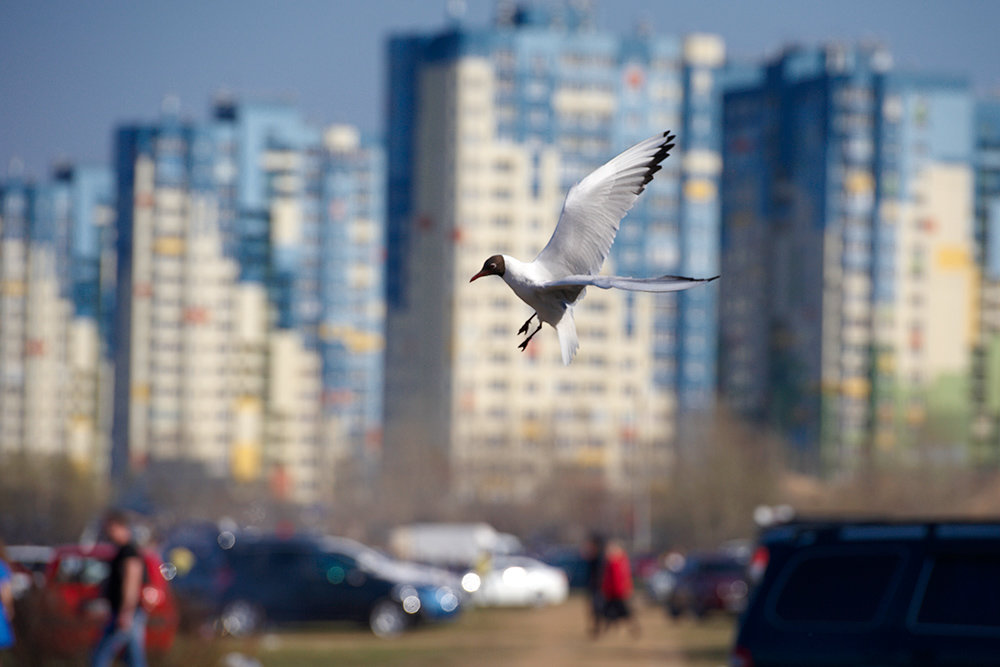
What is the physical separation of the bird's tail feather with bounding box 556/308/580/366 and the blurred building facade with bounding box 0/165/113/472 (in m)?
126

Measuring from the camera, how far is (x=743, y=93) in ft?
324

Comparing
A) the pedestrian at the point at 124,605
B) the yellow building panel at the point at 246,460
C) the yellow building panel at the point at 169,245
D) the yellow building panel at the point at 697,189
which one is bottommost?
the yellow building panel at the point at 246,460

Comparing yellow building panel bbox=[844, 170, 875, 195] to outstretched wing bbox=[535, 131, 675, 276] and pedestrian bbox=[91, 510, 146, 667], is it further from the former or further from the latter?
outstretched wing bbox=[535, 131, 675, 276]

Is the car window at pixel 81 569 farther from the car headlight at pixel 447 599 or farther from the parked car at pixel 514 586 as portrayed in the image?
the parked car at pixel 514 586

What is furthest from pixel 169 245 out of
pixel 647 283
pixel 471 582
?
pixel 647 283

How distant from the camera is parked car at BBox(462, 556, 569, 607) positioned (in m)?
42.4

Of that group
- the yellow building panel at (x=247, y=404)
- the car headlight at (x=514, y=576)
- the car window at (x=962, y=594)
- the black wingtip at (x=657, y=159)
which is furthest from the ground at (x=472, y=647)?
the yellow building panel at (x=247, y=404)

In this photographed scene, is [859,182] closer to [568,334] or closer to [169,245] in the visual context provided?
[169,245]

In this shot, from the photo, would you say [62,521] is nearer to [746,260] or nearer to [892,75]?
[746,260]

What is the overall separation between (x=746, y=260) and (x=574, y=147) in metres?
12.8

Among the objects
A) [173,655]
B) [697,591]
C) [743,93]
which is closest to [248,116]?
[743,93]

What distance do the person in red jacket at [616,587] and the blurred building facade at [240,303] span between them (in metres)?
90.6

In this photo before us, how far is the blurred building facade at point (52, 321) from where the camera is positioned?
128 meters

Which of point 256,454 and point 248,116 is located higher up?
point 248,116
